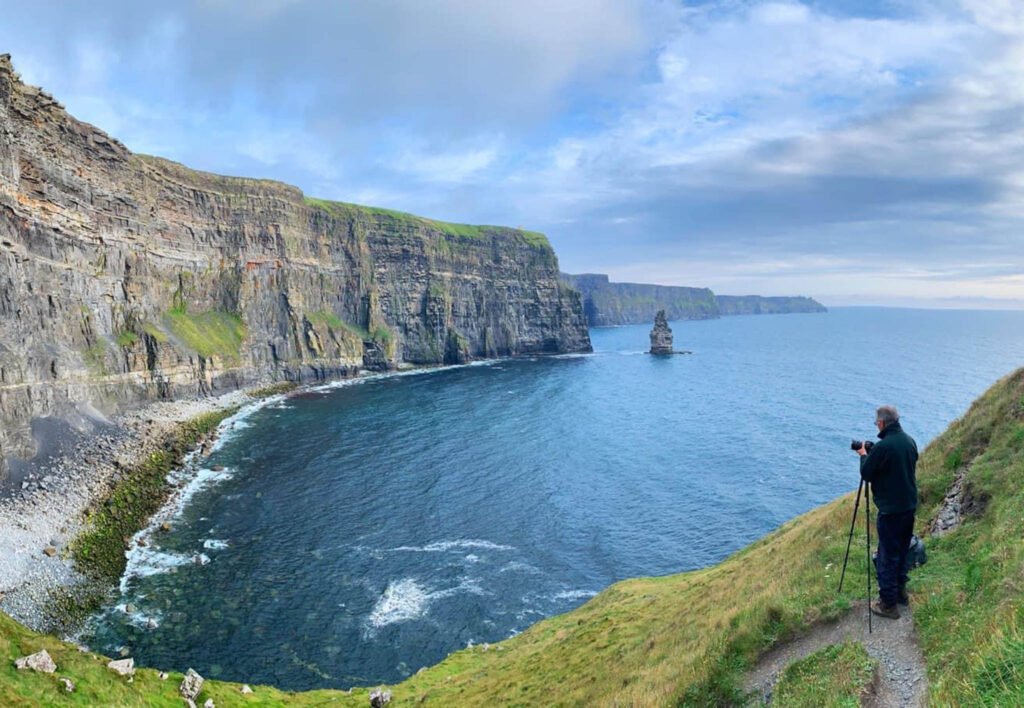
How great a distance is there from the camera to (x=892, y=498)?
11.5 m

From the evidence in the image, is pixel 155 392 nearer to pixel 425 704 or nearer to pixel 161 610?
pixel 161 610

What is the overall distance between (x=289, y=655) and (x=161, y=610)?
10.3 meters

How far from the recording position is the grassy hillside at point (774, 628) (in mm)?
9516

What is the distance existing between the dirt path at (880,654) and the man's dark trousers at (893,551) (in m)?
0.48

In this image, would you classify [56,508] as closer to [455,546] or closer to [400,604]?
[400,604]

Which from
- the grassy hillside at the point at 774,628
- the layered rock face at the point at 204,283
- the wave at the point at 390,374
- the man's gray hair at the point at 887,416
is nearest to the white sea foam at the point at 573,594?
the grassy hillside at the point at 774,628

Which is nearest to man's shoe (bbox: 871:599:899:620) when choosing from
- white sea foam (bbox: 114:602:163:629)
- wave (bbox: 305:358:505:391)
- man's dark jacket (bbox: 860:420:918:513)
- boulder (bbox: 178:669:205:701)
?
man's dark jacket (bbox: 860:420:918:513)

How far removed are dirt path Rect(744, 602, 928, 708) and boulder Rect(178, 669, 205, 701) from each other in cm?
2081

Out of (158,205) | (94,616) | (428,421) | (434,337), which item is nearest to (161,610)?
(94,616)

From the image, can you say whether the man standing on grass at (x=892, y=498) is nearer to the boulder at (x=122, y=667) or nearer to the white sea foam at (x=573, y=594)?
the boulder at (x=122, y=667)

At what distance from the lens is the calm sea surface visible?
3453 cm

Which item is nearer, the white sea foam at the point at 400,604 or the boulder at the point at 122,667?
the boulder at the point at 122,667

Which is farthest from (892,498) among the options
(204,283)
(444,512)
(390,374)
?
(390,374)

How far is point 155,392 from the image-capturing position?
8150 centimetres
